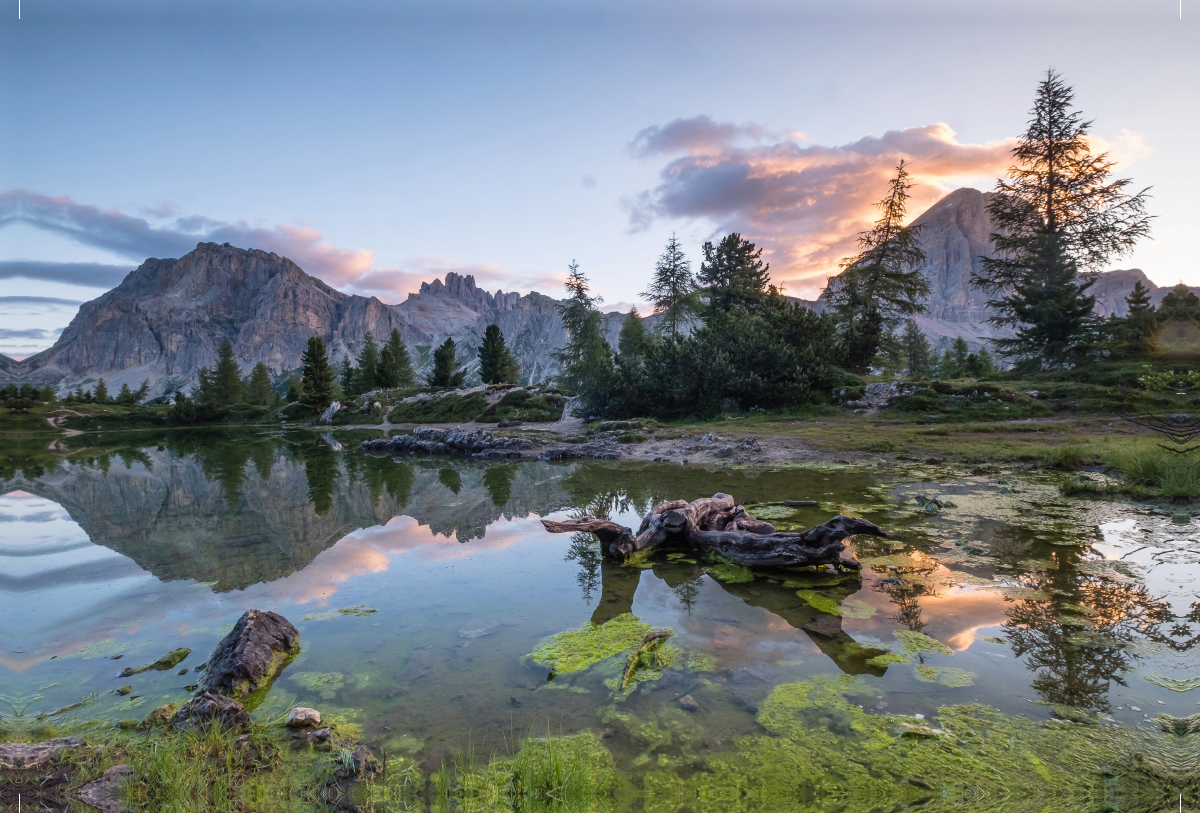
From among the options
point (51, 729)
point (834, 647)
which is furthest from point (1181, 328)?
A: point (51, 729)

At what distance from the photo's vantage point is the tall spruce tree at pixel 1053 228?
30.5 m

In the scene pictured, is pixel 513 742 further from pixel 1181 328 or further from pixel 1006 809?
pixel 1181 328

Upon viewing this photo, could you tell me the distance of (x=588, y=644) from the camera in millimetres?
6109

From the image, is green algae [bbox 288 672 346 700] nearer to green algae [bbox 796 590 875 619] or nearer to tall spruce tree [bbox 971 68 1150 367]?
green algae [bbox 796 590 875 619]

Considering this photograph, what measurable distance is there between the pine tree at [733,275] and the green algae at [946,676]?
3672 cm

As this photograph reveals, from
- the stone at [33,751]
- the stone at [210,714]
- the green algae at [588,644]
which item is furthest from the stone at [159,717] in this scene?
the green algae at [588,644]

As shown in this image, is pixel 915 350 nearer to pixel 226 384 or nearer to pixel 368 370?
pixel 368 370

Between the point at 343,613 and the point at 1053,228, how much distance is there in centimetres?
4405

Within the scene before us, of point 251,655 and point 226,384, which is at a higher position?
point 226,384

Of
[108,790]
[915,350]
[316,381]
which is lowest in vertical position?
[108,790]

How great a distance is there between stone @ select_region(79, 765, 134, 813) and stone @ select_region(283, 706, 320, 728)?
110 cm

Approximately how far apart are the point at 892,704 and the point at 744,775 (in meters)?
1.73

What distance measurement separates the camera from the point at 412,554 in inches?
406

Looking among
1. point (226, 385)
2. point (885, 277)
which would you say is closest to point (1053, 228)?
point (885, 277)
